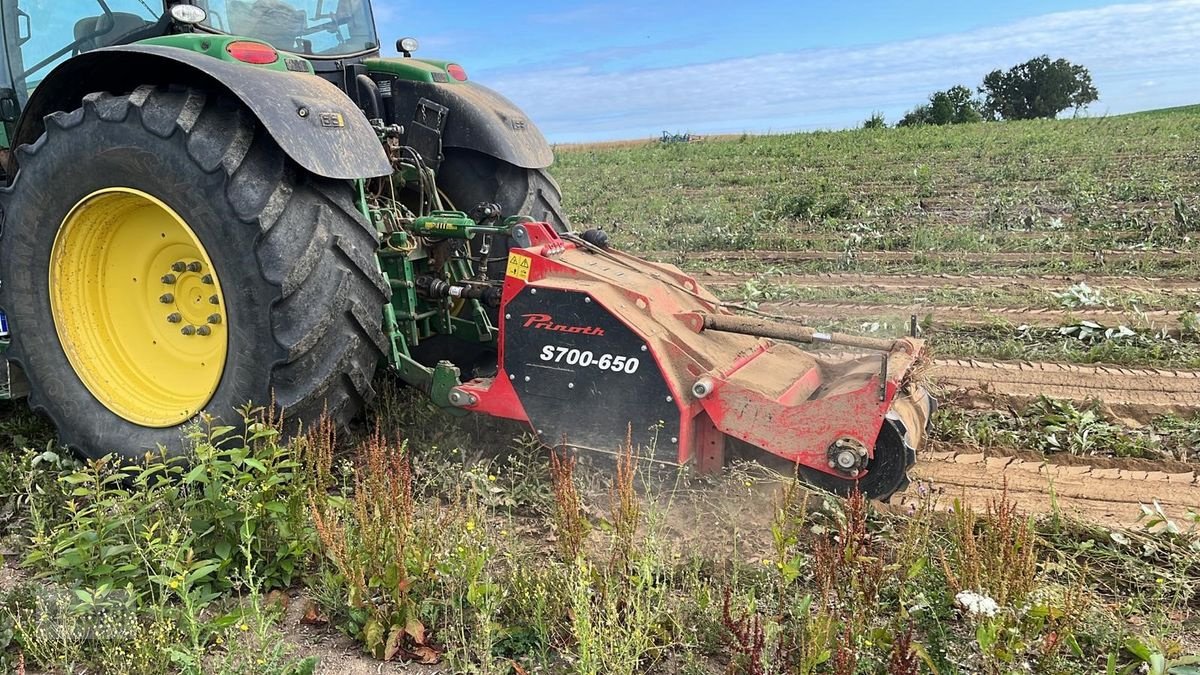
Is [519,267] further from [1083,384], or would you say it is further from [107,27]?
[1083,384]

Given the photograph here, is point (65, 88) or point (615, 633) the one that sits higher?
point (65, 88)

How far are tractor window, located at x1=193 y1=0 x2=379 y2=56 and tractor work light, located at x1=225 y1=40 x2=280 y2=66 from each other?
24.1 inches

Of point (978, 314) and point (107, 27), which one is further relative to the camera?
point (978, 314)

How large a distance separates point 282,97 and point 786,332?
6.38 feet

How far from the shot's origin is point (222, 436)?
3.09 metres

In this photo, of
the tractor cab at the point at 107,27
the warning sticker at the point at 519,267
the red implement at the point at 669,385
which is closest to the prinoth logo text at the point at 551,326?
the red implement at the point at 669,385

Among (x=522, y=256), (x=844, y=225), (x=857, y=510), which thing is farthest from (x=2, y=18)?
(x=844, y=225)

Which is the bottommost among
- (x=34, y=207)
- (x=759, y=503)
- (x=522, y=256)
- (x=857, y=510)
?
(x=759, y=503)

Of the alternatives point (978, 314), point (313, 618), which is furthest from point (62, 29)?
point (978, 314)

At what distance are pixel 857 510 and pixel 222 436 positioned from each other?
2205 millimetres

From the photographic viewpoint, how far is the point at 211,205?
9.78ft

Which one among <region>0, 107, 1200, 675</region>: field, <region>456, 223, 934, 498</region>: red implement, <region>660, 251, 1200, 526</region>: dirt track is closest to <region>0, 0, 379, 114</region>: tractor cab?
<region>0, 107, 1200, 675</region>: field

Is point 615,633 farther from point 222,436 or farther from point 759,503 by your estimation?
point 222,436

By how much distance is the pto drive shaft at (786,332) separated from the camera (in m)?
2.99
